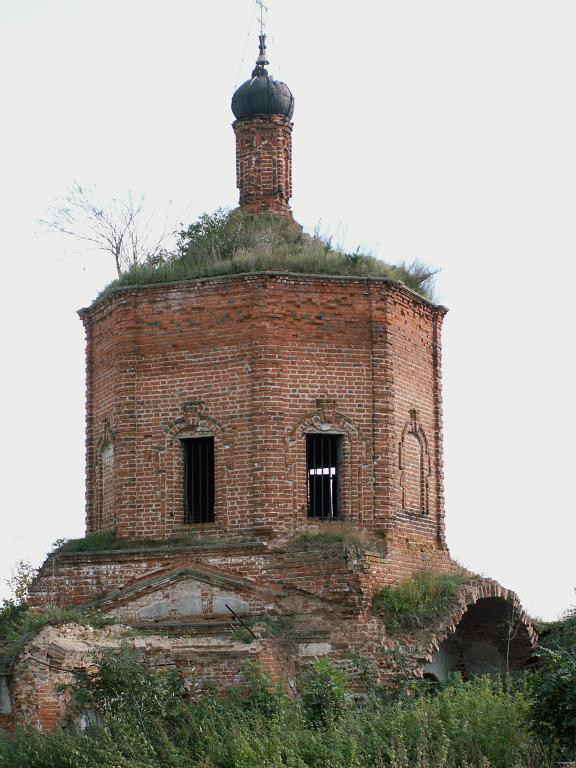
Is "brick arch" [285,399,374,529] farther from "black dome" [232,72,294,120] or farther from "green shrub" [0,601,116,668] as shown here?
"black dome" [232,72,294,120]

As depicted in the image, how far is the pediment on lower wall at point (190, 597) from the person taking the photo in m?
16.9

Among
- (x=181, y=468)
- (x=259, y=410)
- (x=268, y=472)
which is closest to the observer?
(x=268, y=472)

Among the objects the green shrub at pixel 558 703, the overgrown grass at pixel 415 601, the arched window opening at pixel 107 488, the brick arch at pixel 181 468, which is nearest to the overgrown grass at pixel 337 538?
the overgrown grass at pixel 415 601

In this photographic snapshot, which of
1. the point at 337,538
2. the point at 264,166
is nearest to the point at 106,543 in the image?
the point at 337,538

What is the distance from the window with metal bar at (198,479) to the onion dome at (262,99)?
16.9 feet

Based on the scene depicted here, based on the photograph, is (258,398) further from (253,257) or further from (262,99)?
(262,99)

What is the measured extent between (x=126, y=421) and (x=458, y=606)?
16.1 ft

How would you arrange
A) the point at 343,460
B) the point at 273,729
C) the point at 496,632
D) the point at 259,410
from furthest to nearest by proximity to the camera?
1. the point at 496,632
2. the point at 343,460
3. the point at 259,410
4. the point at 273,729

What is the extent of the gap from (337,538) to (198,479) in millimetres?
2092

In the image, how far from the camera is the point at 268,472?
17812mm

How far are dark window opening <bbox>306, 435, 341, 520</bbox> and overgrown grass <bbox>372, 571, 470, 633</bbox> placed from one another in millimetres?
1434

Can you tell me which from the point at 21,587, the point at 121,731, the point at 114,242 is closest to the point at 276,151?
the point at 114,242

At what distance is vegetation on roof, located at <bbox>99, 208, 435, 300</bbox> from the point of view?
18.5 m

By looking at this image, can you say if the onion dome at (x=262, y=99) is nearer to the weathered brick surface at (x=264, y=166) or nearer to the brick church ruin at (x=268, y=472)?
the weathered brick surface at (x=264, y=166)
